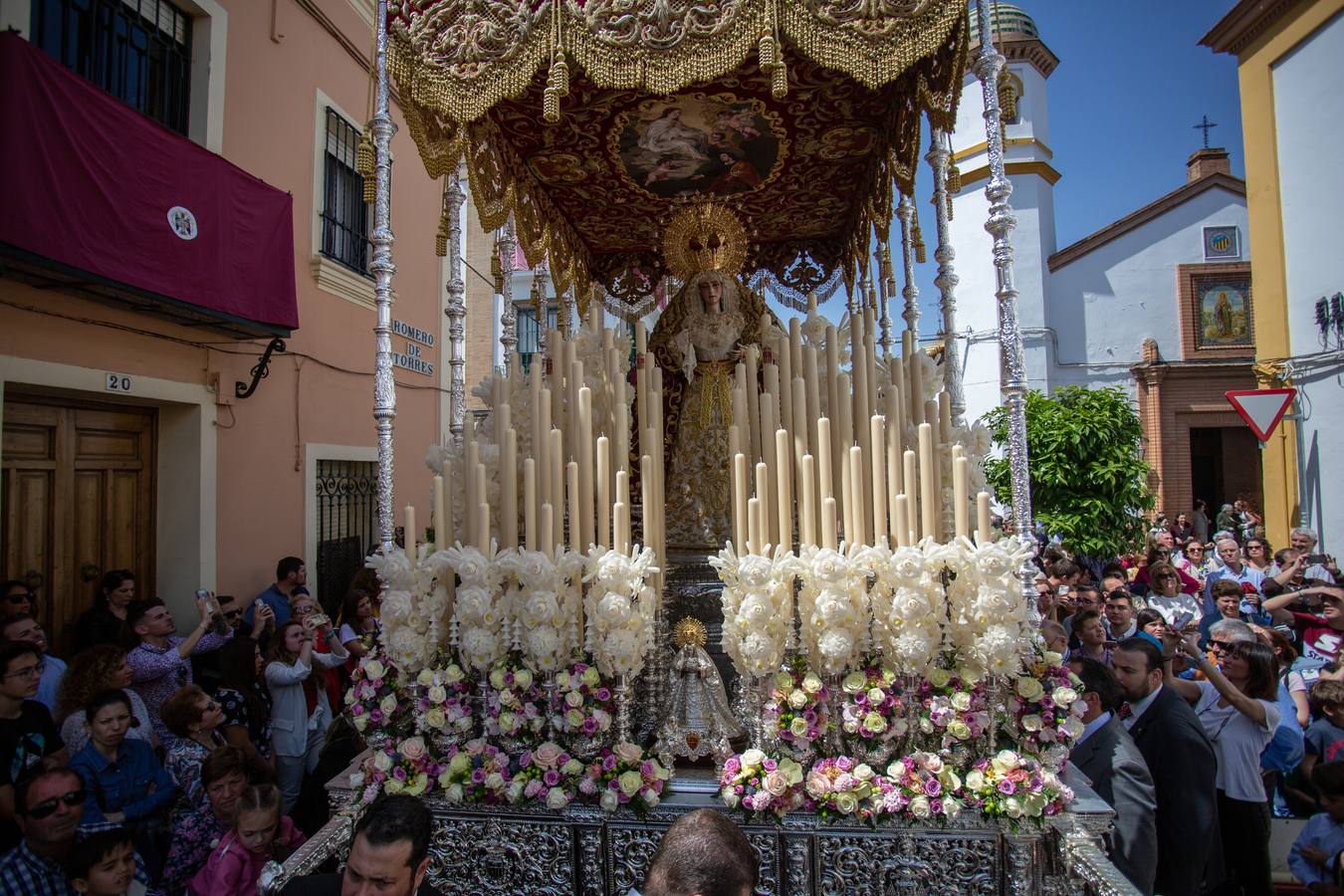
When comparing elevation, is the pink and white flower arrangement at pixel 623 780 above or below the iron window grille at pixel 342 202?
below

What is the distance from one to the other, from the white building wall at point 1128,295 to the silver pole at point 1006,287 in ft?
47.5

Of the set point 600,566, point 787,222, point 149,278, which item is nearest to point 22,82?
point 149,278

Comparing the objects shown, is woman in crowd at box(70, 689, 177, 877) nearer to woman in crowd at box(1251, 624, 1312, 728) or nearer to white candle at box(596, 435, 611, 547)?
white candle at box(596, 435, 611, 547)

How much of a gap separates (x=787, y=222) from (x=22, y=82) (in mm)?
4735

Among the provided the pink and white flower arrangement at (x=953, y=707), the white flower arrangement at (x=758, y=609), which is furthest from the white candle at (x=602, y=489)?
the pink and white flower arrangement at (x=953, y=707)

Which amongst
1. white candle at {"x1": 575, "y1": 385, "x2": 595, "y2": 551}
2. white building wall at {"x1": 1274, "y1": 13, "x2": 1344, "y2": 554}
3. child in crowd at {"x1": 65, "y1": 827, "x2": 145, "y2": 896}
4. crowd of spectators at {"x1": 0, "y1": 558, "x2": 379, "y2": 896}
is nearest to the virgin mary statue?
white candle at {"x1": 575, "y1": 385, "x2": 595, "y2": 551}

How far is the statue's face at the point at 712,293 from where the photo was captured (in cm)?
475

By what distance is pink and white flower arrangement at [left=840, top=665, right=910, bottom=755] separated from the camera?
107 inches

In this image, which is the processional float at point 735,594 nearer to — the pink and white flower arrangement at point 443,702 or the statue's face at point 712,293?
the pink and white flower arrangement at point 443,702

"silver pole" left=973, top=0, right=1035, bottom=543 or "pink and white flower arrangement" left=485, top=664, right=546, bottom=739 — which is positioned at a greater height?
"silver pole" left=973, top=0, right=1035, bottom=543

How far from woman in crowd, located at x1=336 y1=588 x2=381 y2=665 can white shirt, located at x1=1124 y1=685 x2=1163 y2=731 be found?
4.25 meters

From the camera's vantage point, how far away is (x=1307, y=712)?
4082 millimetres

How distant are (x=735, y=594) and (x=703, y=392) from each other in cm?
Answer: 208

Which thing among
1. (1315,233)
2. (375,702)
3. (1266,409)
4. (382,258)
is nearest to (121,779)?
(375,702)
